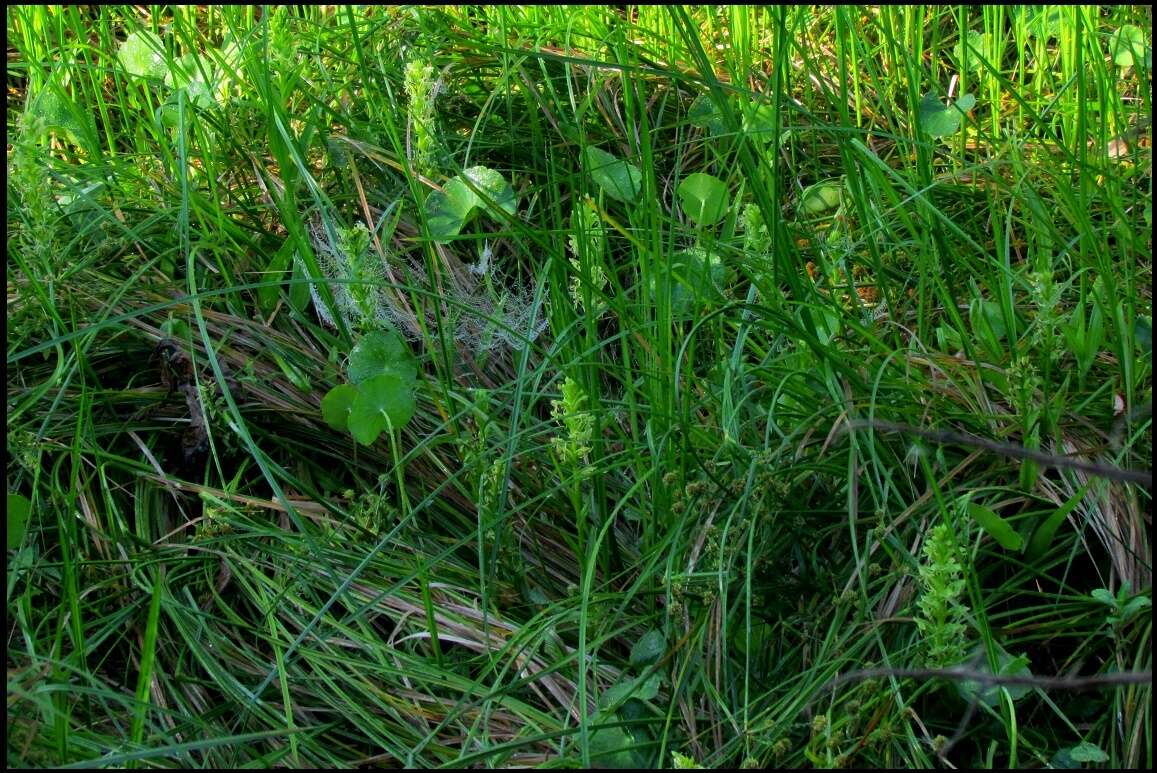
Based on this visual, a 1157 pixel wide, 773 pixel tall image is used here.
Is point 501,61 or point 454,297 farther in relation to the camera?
point 501,61

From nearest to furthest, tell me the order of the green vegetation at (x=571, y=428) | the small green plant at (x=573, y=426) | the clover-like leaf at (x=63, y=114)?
the green vegetation at (x=571, y=428)
the small green plant at (x=573, y=426)
the clover-like leaf at (x=63, y=114)

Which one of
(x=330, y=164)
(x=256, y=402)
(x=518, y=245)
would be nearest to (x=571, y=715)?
(x=256, y=402)

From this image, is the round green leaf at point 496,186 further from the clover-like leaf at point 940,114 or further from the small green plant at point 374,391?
the clover-like leaf at point 940,114

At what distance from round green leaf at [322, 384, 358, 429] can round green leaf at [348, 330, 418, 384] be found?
30mm

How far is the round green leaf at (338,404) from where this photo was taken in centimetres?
155

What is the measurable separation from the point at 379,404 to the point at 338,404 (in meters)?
0.09

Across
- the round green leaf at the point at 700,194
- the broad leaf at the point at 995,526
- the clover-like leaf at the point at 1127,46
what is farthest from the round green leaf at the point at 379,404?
the clover-like leaf at the point at 1127,46

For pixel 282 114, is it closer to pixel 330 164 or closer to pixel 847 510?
pixel 330 164

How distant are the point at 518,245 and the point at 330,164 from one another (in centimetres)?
39

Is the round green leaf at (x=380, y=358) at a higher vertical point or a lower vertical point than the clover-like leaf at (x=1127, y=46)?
lower

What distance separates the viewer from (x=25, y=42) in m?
2.21

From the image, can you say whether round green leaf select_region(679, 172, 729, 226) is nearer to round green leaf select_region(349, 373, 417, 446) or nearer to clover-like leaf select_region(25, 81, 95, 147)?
round green leaf select_region(349, 373, 417, 446)

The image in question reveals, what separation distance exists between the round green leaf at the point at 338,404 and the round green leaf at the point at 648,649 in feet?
1.72

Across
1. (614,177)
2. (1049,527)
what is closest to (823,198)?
(614,177)
